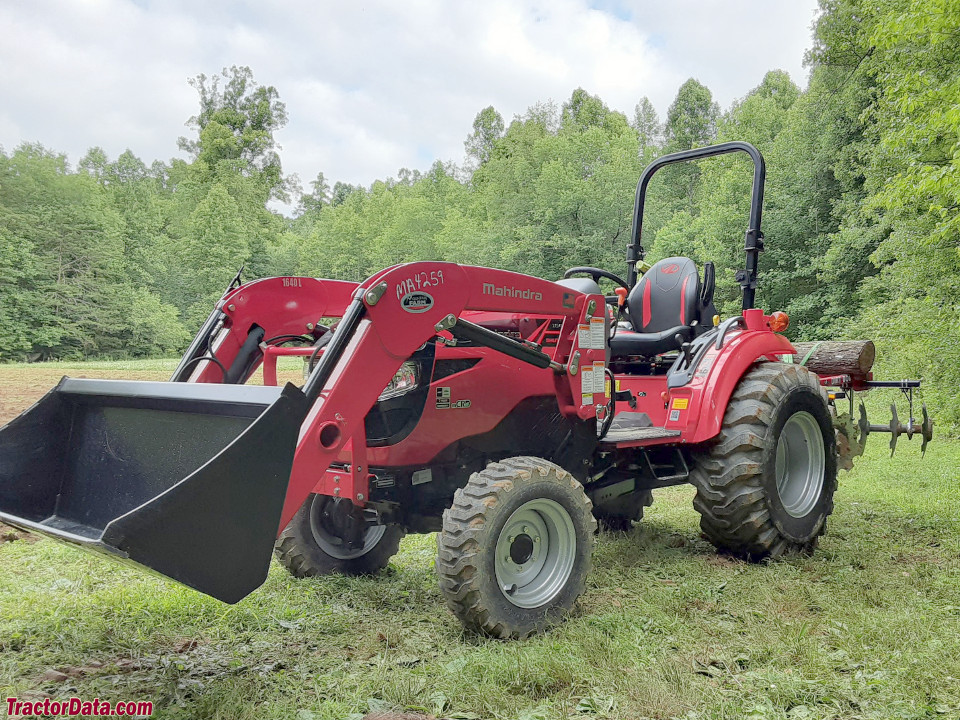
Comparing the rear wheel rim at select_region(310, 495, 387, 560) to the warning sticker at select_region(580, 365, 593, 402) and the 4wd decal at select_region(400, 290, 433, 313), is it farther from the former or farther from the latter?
the 4wd decal at select_region(400, 290, 433, 313)

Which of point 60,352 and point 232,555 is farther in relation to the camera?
point 60,352

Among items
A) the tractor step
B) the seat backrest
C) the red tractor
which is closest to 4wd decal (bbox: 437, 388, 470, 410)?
the red tractor

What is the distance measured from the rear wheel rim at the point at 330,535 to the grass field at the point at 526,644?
7.4 inches

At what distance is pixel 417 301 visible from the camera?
11.0 ft

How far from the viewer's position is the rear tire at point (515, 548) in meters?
3.27

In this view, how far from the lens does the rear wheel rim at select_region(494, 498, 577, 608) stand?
3.52 meters

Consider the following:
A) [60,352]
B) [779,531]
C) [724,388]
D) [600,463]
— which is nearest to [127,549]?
[600,463]

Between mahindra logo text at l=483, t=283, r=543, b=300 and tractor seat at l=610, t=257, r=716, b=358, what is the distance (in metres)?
1.44

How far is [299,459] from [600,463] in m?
2.15

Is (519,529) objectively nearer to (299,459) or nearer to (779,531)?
(299,459)

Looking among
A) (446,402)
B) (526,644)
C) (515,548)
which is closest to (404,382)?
(446,402)

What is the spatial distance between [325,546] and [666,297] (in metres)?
2.90

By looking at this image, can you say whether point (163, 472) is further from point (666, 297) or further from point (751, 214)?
point (751, 214)

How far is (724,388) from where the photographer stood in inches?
181
